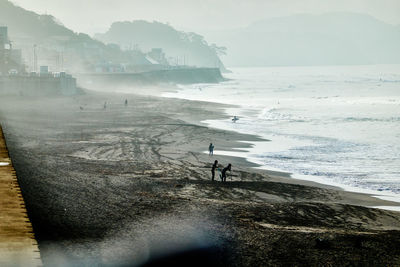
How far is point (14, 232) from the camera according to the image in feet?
→ 37.6

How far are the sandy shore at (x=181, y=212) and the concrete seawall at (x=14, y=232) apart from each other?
92 centimetres

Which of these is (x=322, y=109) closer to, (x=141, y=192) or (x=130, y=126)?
(x=130, y=126)

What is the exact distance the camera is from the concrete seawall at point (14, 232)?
10000 mm

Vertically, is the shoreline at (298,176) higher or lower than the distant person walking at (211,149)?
lower

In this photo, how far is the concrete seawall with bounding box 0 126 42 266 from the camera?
10.0m

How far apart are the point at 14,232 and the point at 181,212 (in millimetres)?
7397

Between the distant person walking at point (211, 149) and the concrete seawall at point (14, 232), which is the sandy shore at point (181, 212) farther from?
the concrete seawall at point (14, 232)

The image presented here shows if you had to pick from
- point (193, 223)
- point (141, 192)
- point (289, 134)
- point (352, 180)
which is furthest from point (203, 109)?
point (193, 223)

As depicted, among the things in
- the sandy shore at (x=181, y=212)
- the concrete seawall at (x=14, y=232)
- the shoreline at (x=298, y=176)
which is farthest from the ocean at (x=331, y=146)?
the concrete seawall at (x=14, y=232)

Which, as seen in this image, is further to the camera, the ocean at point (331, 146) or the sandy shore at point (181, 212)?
the ocean at point (331, 146)

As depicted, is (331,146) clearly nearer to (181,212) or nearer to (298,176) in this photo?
(298,176)

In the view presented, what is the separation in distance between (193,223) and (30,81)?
67090 mm

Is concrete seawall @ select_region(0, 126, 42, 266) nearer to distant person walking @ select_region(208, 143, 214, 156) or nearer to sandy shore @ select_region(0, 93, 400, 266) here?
sandy shore @ select_region(0, 93, 400, 266)

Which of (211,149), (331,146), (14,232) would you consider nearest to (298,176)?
(211,149)
